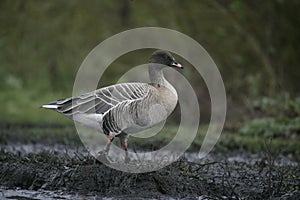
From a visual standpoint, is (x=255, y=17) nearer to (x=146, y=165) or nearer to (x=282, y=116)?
(x=282, y=116)

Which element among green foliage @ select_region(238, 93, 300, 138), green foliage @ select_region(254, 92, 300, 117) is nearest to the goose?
green foliage @ select_region(238, 93, 300, 138)

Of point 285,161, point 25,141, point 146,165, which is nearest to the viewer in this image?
point 146,165

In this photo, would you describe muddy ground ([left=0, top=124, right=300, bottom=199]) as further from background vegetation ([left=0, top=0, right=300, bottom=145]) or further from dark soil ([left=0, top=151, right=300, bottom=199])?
background vegetation ([left=0, top=0, right=300, bottom=145])

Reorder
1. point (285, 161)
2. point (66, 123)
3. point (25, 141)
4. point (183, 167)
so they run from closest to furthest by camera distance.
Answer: point (183, 167), point (285, 161), point (25, 141), point (66, 123)

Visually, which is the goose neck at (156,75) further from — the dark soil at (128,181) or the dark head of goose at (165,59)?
the dark soil at (128,181)

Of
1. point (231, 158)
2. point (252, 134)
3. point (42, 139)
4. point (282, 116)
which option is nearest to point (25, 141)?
point (42, 139)

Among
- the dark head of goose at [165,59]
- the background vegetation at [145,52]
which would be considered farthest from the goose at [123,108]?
the background vegetation at [145,52]

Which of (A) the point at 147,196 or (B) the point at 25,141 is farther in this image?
(B) the point at 25,141

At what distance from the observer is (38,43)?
16.3m

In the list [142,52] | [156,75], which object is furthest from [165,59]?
[142,52]

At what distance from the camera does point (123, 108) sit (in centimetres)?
705

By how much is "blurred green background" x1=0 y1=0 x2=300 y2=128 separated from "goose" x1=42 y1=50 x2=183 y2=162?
6.19 meters

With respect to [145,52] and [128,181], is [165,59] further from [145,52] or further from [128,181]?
[145,52]

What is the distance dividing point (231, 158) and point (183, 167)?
2814mm
